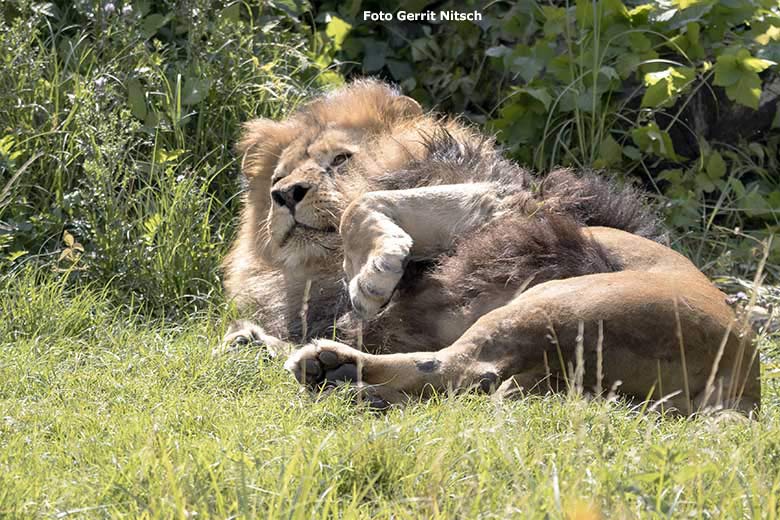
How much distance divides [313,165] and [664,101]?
2.12 meters

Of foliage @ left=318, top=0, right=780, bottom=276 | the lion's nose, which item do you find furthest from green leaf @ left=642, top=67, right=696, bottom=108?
the lion's nose

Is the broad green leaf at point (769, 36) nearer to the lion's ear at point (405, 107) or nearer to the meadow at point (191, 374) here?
the meadow at point (191, 374)

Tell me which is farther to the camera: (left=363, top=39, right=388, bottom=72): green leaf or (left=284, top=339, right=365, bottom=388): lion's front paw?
(left=363, top=39, right=388, bottom=72): green leaf

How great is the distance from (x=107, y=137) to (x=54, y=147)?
1.81ft

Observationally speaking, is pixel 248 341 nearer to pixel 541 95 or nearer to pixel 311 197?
pixel 311 197

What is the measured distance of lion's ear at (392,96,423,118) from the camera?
554 centimetres

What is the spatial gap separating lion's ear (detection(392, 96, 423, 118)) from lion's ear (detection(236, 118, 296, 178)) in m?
0.48

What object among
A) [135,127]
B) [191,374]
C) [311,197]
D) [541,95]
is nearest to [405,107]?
[311,197]

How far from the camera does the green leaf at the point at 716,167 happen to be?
21.8 ft

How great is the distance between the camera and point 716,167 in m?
6.64

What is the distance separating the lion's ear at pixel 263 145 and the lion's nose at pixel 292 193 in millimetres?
504

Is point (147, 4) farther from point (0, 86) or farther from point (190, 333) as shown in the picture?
point (190, 333)

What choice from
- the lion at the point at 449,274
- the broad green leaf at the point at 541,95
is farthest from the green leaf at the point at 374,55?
the lion at the point at 449,274

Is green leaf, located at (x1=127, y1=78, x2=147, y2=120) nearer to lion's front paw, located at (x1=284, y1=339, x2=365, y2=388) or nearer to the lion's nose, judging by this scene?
the lion's nose
